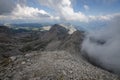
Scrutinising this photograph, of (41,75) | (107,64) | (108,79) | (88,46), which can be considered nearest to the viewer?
(41,75)

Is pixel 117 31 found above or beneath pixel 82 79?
above

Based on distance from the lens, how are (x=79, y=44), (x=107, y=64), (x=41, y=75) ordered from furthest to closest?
(x=79, y=44)
(x=107, y=64)
(x=41, y=75)

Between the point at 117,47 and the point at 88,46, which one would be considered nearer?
Answer: the point at 117,47

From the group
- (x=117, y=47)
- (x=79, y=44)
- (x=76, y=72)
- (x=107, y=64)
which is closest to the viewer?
(x=76, y=72)

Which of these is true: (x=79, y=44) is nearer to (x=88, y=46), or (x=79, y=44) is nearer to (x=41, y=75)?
(x=88, y=46)

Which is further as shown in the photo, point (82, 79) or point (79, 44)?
point (79, 44)

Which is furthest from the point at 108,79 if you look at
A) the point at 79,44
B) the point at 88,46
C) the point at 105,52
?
the point at 79,44

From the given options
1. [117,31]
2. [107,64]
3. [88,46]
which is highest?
[117,31]

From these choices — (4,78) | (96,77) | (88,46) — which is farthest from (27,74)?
(88,46)

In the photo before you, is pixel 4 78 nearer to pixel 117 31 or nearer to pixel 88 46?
pixel 88 46
